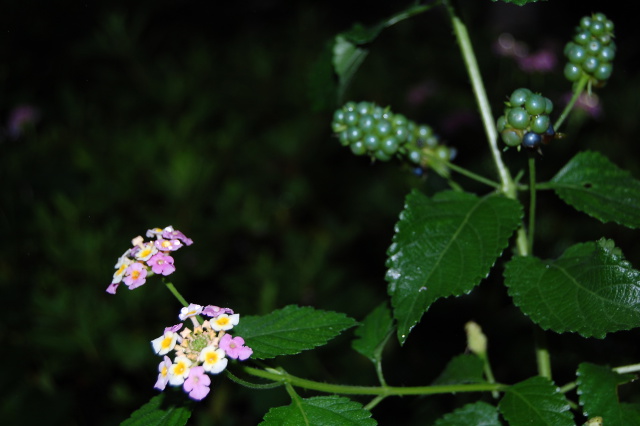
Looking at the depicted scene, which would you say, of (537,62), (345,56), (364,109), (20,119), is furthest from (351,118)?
(20,119)

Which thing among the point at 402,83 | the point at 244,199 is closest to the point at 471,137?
the point at 402,83

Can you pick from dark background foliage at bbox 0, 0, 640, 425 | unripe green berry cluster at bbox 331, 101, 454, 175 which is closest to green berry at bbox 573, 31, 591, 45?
unripe green berry cluster at bbox 331, 101, 454, 175

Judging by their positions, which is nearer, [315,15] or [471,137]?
[471,137]

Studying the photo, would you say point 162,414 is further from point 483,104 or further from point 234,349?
point 483,104

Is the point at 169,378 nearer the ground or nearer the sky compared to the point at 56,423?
nearer the sky

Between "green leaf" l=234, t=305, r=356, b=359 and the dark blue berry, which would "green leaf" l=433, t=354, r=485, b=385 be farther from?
the dark blue berry

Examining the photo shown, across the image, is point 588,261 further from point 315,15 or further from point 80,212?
point 315,15

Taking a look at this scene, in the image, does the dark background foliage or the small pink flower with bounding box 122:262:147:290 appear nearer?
the small pink flower with bounding box 122:262:147:290
